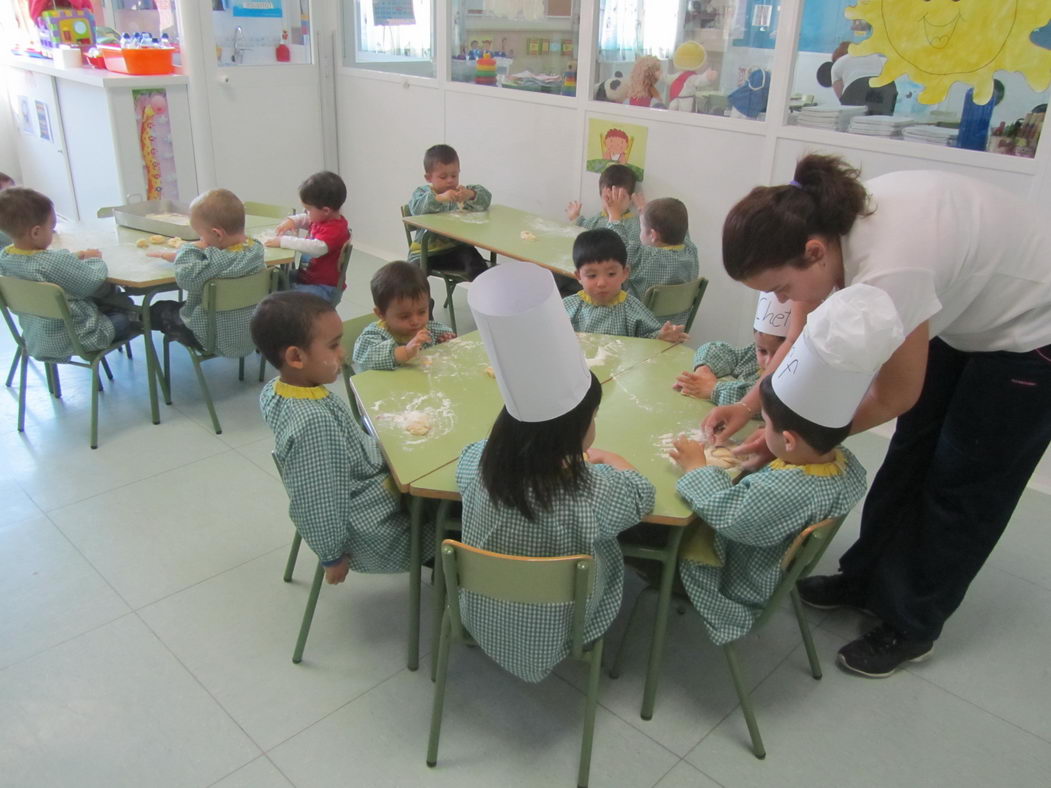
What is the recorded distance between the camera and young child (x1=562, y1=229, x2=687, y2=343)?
9.21 ft

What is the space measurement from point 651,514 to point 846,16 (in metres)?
2.65

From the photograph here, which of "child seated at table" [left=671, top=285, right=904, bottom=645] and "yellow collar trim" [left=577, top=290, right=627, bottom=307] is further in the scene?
"yellow collar trim" [left=577, top=290, right=627, bottom=307]

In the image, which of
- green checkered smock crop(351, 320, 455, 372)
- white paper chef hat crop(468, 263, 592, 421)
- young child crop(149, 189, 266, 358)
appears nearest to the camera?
white paper chef hat crop(468, 263, 592, 421)

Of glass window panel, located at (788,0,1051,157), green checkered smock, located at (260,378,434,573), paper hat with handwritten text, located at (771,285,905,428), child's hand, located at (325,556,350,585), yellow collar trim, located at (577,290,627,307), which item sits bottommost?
child's hand, located at (325,556,350,585)

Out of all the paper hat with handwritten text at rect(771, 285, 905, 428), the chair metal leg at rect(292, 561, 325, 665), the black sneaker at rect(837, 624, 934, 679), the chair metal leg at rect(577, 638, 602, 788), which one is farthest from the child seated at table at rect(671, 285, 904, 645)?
the chair metal leg at rect(292, 561, 325, 665)

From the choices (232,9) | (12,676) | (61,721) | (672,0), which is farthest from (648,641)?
(232,9)

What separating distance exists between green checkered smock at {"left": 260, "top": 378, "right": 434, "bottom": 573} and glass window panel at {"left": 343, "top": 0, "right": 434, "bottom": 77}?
13.1 ft

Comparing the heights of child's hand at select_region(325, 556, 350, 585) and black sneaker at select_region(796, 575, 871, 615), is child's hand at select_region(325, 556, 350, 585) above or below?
above

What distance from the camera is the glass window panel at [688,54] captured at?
3652 mm

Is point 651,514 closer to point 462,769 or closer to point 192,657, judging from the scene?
point 462,769

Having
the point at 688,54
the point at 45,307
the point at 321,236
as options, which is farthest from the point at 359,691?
the point at 688,54

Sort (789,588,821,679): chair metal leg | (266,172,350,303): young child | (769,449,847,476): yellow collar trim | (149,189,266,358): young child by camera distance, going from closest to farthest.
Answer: (769,449,847,476): yellow collar trim
(789,588,821,679): chair metal leg
(149,189,266,358): young child
(266,172,350,303): young child

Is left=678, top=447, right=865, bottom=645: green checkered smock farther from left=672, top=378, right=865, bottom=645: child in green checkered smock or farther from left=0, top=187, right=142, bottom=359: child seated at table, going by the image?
left=0, top=187, right=142, bottom=359: child seated at table

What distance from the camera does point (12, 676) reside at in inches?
82.1
